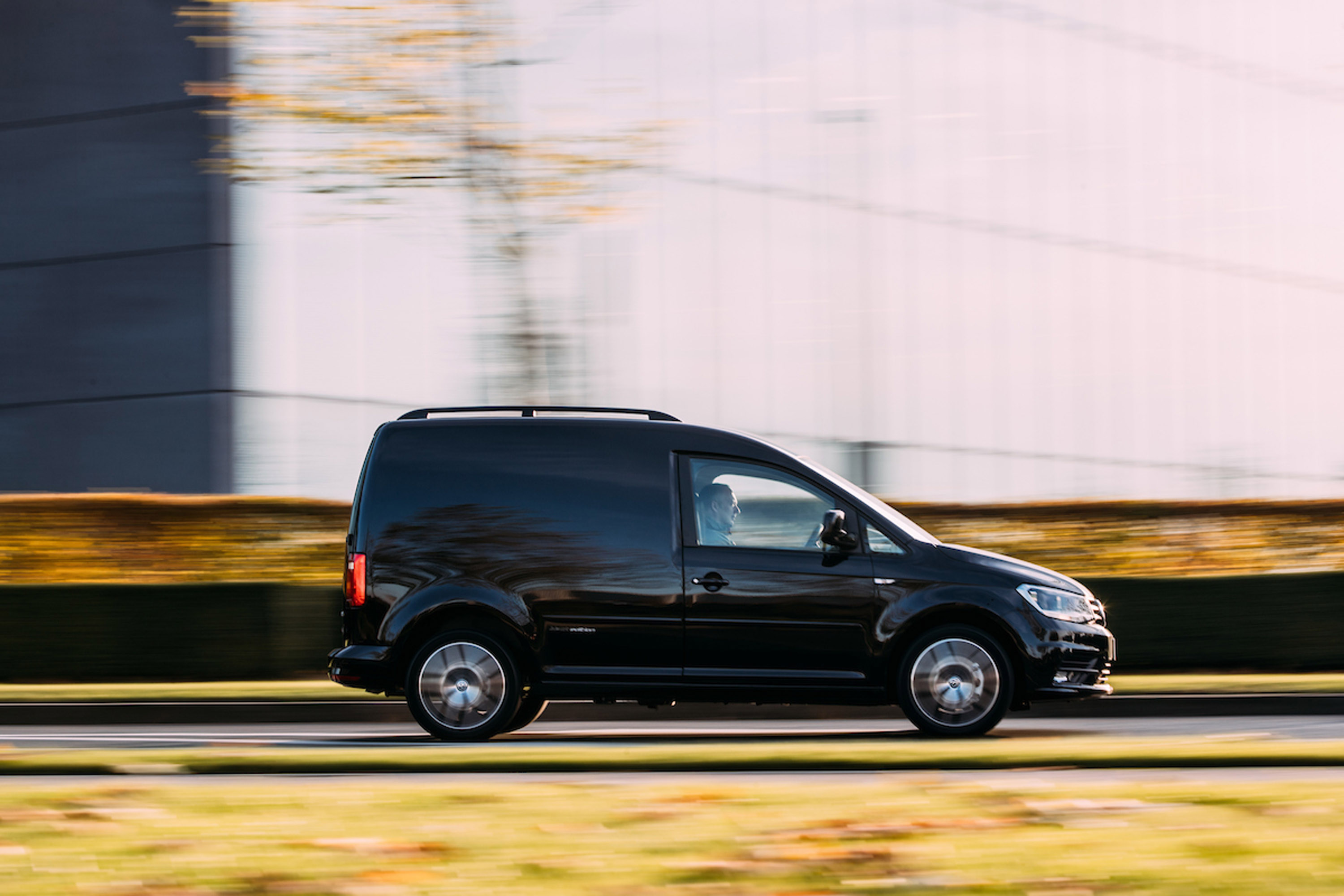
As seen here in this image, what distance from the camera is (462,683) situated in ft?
30.7

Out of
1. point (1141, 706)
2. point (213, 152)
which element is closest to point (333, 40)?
point (213, 152)

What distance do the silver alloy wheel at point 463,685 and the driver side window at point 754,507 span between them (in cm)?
136

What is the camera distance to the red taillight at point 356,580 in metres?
9.41

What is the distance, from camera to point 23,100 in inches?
765

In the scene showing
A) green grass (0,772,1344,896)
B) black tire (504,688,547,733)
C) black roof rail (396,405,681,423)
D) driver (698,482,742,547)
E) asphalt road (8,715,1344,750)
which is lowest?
asphalt road (8,715,1344,750)

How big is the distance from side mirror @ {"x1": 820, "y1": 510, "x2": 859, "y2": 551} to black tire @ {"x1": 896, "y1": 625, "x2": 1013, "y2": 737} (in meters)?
0.65

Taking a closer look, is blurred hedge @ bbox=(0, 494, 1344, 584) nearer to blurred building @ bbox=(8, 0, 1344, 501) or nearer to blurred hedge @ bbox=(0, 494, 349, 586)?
blurred hedge @ bbox=(0, 494, 349, 586)

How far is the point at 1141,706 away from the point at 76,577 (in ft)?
31.4

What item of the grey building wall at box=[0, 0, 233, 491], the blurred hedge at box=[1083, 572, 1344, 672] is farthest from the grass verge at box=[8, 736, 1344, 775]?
the grey building wall at box=[0, 0, 233, 491]

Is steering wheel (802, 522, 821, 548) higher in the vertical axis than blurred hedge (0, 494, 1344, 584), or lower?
higher

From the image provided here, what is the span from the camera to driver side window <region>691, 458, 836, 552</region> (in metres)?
9.41

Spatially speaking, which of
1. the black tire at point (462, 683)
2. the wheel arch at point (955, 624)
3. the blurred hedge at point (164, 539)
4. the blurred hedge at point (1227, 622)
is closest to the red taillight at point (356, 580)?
the black tire at point (462, 683)

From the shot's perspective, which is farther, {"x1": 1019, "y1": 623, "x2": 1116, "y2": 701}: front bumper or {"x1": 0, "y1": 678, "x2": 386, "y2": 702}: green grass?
{"x1": 0, "y1": 678, "x2": 386, "y2": 702}: green grass

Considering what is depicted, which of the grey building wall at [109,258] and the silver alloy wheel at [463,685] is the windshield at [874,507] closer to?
the silver alloy wheel at [463,685]
